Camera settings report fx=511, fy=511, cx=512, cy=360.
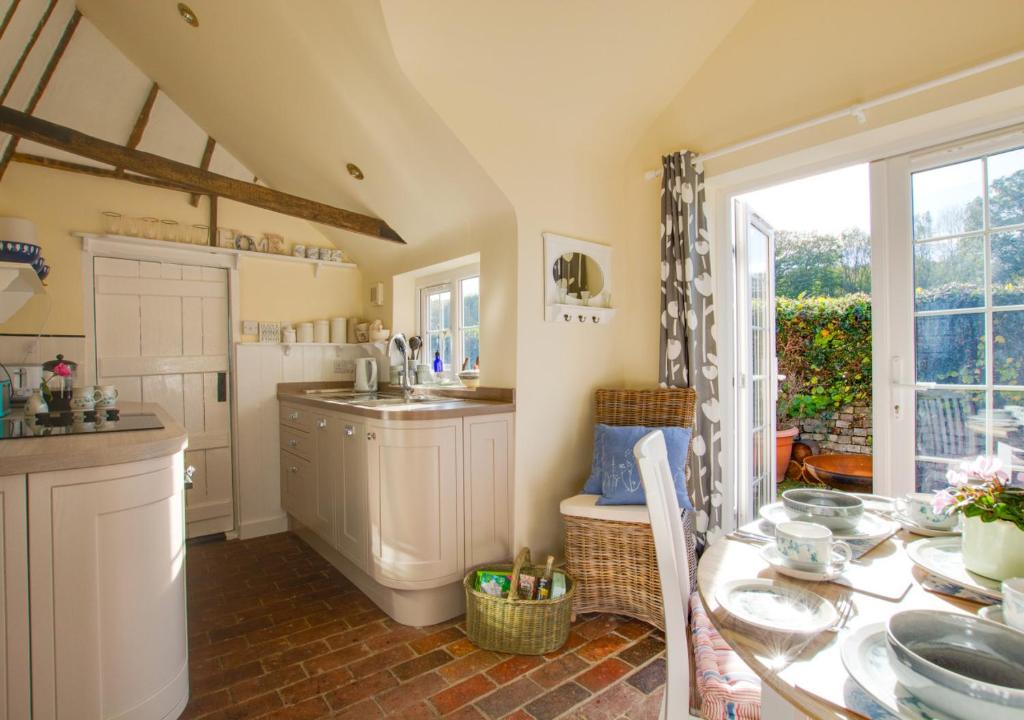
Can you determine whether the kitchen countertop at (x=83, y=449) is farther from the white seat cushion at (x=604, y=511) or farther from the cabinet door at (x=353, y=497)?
the white seat cushion at (x=604, y=511)

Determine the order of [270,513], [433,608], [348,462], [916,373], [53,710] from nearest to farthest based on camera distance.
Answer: [53,710] → [916,373] → [433,608] → [348,462] → [270,513]

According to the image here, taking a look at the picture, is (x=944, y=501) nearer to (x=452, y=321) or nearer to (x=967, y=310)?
(x=967, y=310)

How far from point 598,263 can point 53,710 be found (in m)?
2.76

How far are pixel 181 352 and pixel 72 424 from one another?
1.60m

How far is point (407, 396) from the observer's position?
306 centimetres

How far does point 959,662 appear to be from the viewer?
653mm

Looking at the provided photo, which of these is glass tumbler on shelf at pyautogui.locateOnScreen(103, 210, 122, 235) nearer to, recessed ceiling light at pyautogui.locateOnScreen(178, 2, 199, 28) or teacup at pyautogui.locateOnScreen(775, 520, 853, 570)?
recessed ceiling light at pyautogui.locateOnScreen(178, 2, 199, 28)

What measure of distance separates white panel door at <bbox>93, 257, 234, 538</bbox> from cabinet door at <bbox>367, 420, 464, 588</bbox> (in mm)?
1801

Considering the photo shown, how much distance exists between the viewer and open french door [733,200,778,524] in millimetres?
2807

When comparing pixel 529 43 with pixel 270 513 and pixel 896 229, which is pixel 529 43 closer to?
pixel 896 229

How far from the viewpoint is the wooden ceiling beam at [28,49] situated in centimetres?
258

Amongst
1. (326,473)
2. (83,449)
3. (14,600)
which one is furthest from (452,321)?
(14,600)

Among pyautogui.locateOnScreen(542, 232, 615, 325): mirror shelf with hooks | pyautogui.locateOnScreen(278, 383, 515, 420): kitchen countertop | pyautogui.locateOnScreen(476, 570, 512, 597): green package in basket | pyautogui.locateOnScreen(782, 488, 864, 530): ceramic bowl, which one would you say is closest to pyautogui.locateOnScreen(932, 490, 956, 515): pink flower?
pyautogui.locateOnScreen(782, 488, 864, 530): ceramic bowl

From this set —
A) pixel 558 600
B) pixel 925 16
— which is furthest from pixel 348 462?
pixel 925 16
